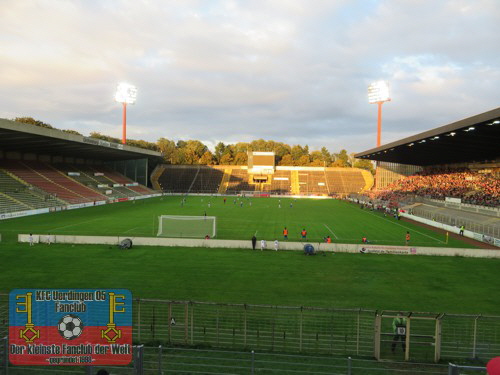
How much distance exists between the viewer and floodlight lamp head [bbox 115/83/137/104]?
271 feet

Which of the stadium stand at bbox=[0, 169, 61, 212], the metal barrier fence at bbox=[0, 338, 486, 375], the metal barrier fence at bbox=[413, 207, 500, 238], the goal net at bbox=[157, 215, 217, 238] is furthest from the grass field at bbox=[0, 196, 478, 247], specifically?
the metal barrier fence at bbox=[0, 338, 486, 375]

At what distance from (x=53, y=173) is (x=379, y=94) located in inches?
2936

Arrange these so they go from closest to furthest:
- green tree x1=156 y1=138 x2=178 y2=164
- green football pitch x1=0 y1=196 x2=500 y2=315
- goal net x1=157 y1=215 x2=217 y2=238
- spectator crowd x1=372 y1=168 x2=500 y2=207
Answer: green football pitch x1=0 y1=196 x2=500 y2=315, goal net x1=157 y1=215 x2=217 y2=238, spectator crowd x1=372 y1=168 x2=500 y2=207, green tree x1=156 y1=138 x2=178 y2=164

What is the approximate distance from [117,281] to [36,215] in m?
32.5

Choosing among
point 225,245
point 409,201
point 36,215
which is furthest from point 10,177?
point 409,201

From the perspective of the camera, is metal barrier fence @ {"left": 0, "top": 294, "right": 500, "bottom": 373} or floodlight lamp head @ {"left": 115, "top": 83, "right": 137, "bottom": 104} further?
floodlight lamp head @ {"left": 115, "top": 83, "right": 137, "bottom": 104}

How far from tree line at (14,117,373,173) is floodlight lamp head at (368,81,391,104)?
27635 mm

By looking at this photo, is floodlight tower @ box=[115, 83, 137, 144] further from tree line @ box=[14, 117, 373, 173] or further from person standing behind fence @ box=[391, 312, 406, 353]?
person standing behind fence @ box=[391, 312, 406, 353]

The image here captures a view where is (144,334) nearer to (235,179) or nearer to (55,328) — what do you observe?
(55,328)

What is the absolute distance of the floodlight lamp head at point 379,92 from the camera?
3258 inches

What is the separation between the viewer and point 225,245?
2533cm

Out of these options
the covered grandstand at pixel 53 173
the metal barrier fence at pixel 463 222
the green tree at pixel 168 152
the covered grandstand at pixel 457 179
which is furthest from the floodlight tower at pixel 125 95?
the metal barrier fence at pixel 463 222

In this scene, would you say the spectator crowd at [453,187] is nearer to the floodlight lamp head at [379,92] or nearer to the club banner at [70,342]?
the floodlight lamp head at [379,92]

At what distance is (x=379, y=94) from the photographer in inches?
3278
